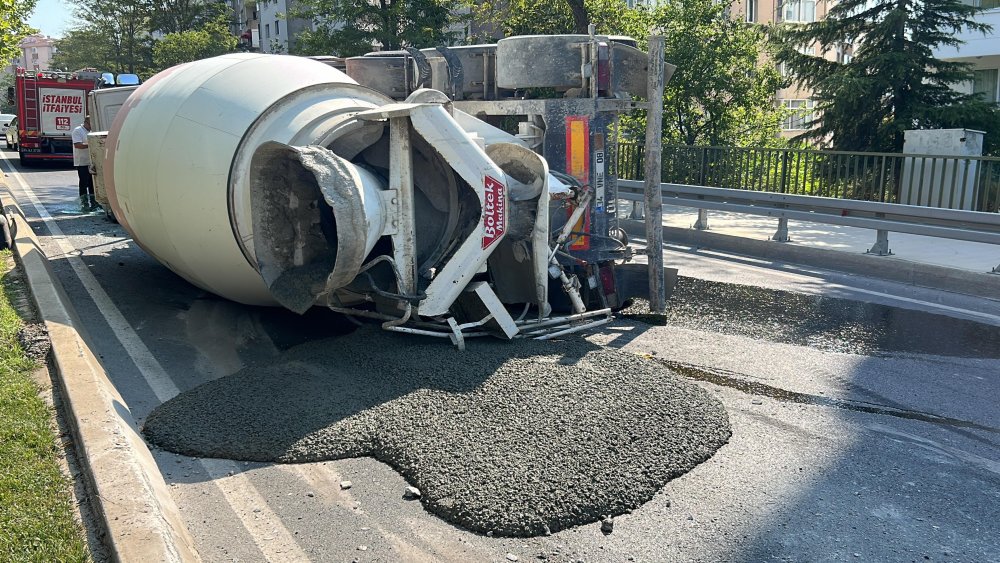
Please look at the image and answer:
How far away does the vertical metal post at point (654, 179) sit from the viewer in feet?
28.1

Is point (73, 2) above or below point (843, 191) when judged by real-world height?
above

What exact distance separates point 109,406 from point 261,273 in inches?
67.9

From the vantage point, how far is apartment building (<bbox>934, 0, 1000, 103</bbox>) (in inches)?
1013

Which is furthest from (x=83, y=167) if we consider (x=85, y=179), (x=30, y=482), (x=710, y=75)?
(x=30, y=482)

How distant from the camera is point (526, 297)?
296 inches

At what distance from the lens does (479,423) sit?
5270 mm

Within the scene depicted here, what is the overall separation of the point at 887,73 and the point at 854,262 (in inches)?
316

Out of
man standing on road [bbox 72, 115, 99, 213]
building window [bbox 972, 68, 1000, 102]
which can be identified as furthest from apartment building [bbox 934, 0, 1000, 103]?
man standing on road [bbox 72, 115, 99, 213]

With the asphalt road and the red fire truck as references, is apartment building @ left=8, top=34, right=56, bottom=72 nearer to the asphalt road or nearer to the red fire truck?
the red fire truck

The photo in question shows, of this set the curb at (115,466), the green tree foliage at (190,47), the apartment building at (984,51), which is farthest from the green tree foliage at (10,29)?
the apartment building at (984,51)

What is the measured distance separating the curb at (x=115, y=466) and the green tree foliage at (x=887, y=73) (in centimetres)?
1542

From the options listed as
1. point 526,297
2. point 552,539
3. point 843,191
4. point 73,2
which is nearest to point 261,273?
point 526,297

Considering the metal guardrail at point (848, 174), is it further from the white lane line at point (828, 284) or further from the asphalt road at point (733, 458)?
the asphalt road at point (733, 458)

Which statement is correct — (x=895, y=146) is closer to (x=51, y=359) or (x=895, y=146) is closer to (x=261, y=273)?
(x=261, y=273)
